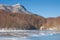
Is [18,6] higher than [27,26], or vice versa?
[18,6]

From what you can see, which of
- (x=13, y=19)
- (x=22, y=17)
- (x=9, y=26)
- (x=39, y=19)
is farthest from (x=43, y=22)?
(x=9, y=26)

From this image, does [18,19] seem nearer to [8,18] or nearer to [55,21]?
[8,18]

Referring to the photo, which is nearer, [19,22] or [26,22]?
[19,22]

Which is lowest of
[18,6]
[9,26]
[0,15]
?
[9,26]

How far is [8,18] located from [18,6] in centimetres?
6956

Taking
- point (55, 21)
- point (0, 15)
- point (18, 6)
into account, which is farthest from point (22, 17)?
point (18, 6)

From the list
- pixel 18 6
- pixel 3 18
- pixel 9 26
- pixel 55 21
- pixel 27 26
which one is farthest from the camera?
pixel 18 6

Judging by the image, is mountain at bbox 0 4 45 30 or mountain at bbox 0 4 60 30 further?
mountain at bbox 0 4 60 30

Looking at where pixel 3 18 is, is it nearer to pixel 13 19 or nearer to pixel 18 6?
pixel 13 19

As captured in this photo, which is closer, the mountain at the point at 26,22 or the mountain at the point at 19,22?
the mountain at the point at 19,22

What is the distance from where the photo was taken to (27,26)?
244 ft

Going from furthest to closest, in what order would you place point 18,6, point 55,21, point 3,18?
point 18,6, point 55,21, point 3,18

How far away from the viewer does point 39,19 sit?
93438mm

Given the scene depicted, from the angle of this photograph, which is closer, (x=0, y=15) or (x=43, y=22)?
(x=0, y=15)
